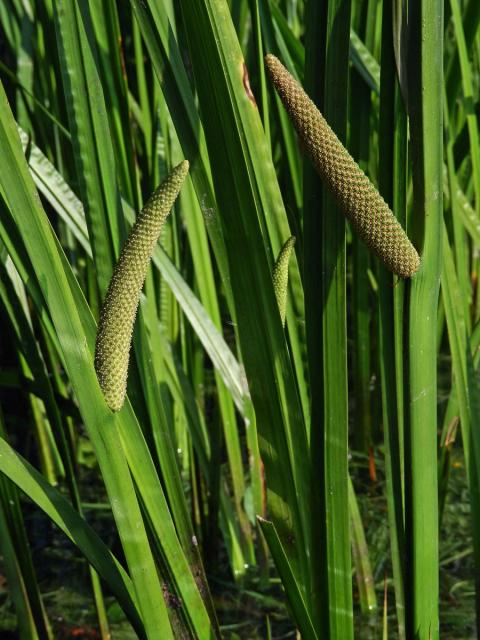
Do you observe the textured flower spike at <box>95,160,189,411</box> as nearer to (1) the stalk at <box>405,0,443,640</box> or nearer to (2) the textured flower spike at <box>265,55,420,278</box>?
(2) the textured flower spike at <box>265,55,420,278</box>

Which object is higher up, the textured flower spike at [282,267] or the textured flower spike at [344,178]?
the textured flower spike at [344,178]

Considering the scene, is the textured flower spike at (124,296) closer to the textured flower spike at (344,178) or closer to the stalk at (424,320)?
the textured flower spike at (344,178)

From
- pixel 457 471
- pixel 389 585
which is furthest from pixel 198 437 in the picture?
pixel 457 471

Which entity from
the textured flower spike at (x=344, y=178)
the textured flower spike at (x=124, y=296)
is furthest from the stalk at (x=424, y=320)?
the textured flower spike at (x=124, y=296)

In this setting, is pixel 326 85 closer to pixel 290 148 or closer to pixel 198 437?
pixel 290 148

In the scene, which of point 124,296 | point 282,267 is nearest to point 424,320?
point 282,267

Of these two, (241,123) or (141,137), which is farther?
(141,137)
